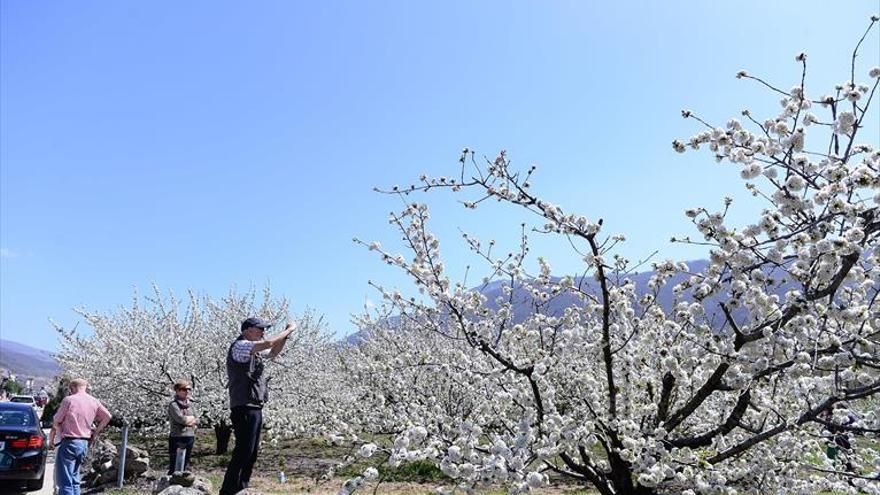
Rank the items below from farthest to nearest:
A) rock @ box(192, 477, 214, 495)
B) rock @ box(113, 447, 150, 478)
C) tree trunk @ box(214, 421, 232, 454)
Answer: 1. tree trunk @ box(214, 421, 232, 454)
2. rock @ box(113, 447, 150, 478)
3. rock @ box(192, 477, 214, 495)

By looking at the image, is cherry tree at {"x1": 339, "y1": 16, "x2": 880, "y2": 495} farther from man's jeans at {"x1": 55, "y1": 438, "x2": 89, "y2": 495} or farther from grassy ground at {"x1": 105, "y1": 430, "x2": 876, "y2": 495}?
man's jeans at {"x1": 55, "y1": 438, "x2": 89, "y2": 495}

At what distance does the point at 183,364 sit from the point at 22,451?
239 inches

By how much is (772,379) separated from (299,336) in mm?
14954

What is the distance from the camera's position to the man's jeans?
7168mm

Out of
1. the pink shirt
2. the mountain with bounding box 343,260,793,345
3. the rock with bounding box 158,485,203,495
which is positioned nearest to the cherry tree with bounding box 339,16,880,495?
the mountain with bounding box 343,260,793,345

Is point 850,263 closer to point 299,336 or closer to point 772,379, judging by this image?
point 772,379

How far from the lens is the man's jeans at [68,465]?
7.17 metres

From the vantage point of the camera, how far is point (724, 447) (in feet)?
15.8

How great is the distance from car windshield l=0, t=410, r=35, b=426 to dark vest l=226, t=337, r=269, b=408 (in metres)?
5.36

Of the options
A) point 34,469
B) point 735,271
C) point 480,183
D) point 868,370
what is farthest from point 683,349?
point 34,469

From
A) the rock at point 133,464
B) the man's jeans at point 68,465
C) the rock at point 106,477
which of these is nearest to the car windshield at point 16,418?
the rock at point 106,477

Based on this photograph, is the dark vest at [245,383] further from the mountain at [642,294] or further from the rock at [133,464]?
the rock at [133,464]

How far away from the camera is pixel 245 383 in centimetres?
571

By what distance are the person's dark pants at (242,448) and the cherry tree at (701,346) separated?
5.51 feet
